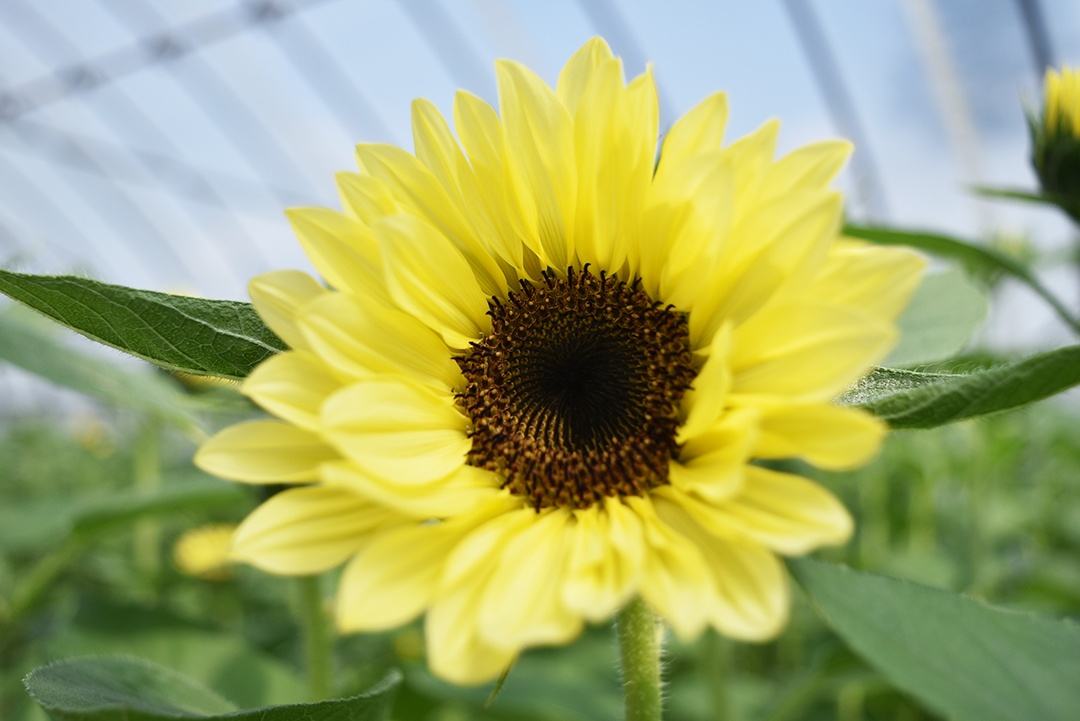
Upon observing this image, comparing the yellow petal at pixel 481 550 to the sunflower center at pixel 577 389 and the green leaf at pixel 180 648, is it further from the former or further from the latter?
the green leaf at pixel 180 648

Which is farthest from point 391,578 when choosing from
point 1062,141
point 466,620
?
point 1062,141

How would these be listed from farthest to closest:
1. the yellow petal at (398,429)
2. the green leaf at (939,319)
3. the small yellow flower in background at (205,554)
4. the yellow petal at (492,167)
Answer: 1. the small yellow flower in background at (205,554)
2. the green leaf at (939,319)
3. the yellow petal at (492,167)
4. the yellow petal at (398,429)

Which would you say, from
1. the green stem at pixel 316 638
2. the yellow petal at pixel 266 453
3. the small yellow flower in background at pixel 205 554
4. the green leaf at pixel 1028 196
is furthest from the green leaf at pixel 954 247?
the small yellow flower in background at pixel 205 554

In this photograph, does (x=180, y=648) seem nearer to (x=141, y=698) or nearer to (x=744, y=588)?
(x=141, y=698)

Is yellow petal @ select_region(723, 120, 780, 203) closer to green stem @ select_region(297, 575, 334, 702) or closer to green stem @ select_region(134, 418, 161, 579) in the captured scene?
green stem @ select_region(297, 575, 334, 702)

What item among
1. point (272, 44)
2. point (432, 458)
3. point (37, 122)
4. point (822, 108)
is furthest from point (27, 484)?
point (37, 122)

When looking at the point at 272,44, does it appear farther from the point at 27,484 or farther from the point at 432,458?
the point at 432,458
